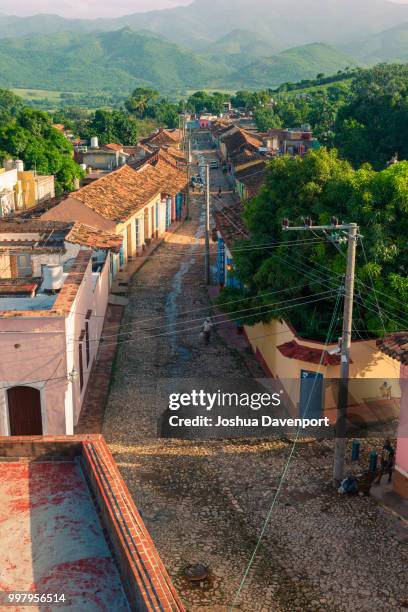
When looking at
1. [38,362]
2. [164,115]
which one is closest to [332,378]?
[38,362]

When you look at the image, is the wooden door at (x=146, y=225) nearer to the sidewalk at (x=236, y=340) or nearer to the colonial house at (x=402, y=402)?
the sidewalk at (x=236, y=340)

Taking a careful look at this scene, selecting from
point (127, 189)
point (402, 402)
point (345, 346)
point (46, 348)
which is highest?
point (127, 189)

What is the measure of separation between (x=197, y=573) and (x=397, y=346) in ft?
20.8

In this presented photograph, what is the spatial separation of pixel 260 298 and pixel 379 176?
211 inches

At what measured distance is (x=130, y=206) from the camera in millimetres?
38344

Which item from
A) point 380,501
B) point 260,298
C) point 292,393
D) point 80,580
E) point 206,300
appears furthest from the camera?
point 206,300

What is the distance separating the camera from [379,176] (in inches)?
749

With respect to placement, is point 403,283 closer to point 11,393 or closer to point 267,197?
point 267,197

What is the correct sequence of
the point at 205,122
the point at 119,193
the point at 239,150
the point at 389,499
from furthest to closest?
the point at 205,122 < the point at 239,150 < the point at 119,193 < the point at 389,499

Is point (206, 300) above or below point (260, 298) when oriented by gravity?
below

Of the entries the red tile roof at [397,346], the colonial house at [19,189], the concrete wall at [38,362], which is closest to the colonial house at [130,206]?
the colonial house at [19,189]

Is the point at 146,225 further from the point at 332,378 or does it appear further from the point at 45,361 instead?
the point at 45,361

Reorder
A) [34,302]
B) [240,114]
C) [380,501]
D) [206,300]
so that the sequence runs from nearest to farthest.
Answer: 1. [380,501]
2. [34,302]
3. [206,300]
4. [240,114]

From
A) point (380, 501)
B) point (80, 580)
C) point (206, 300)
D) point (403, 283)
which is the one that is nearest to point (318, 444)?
point (380, 501)
